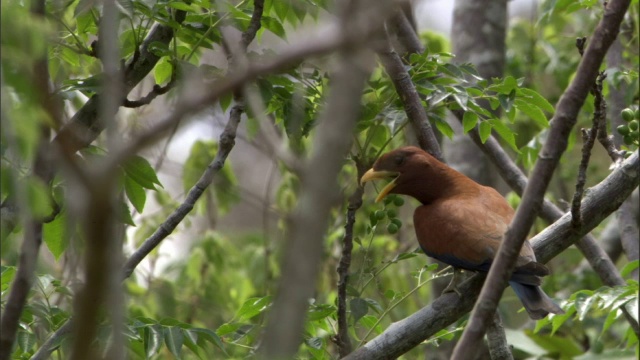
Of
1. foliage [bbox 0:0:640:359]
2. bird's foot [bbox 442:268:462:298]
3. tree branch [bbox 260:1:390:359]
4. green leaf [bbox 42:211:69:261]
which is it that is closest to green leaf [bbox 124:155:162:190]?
foliage [bbox 0:0:640:359]

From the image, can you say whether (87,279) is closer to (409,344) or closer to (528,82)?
(409,344)

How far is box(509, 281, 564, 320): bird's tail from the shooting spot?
3121 millimetres

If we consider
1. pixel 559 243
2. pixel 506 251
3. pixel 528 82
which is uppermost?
pixel 528 82

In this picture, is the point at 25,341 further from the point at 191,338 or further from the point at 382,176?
the point at 382,176

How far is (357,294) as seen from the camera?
9.97 ft

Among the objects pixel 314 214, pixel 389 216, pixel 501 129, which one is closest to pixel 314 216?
pixel 314 214

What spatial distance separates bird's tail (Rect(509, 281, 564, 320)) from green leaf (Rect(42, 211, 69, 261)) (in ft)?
5.14

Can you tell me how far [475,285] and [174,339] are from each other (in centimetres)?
107

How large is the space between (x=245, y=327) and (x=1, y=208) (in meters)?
0.93

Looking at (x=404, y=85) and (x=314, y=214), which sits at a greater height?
(x=404, y=85)

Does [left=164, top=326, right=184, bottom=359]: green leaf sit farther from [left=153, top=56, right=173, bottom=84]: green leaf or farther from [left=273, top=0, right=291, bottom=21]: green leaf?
[left=273, top=0, right=291, bottom=21]: green leaf

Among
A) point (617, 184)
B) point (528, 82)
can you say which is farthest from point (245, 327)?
point (528, 82)

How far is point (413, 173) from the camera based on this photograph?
369 cm

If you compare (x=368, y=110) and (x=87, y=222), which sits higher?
(x=368, y=110)
